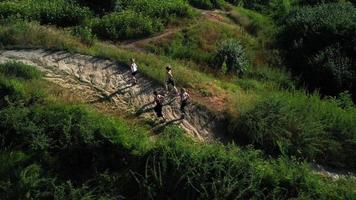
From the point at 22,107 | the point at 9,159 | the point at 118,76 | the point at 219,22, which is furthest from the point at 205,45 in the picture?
the point at 9,159

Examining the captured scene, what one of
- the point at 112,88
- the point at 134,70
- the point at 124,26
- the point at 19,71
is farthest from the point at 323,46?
the point at 19,71

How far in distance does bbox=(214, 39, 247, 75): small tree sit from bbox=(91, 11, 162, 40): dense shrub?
3.56m

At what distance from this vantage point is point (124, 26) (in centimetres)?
2725

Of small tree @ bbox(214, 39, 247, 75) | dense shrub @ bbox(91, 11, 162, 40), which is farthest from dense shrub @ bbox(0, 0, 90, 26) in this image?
small tree @ bbox(214, 39, 247, 75)

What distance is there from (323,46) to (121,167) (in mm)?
13468

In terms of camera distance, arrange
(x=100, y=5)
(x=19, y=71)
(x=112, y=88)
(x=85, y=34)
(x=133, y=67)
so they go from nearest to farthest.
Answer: (x=19, y=71)
(x=112, y=88)
(x=133, y=67)
(x=85, y=34)
(x=100, y=5)

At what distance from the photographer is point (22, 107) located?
18047 mm

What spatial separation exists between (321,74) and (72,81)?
408 inches

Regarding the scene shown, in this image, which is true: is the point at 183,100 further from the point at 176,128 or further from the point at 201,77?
the point at 201,77

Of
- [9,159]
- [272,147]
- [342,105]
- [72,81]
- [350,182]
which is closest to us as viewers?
[9,159]

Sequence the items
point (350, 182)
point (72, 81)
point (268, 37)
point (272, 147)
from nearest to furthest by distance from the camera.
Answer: point (350, 182)
point (272, 147)
point (72, 81)
point (268, 37)

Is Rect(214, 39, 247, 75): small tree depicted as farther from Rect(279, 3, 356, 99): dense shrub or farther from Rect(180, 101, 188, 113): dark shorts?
Rect(180, 101, 188, 113): dark shorts

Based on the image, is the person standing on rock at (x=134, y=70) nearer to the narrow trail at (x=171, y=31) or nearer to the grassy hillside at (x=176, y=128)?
the grassy hillside at (x=176, y=128)

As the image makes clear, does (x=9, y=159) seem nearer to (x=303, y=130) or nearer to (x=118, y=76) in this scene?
(x=118, y=76)
